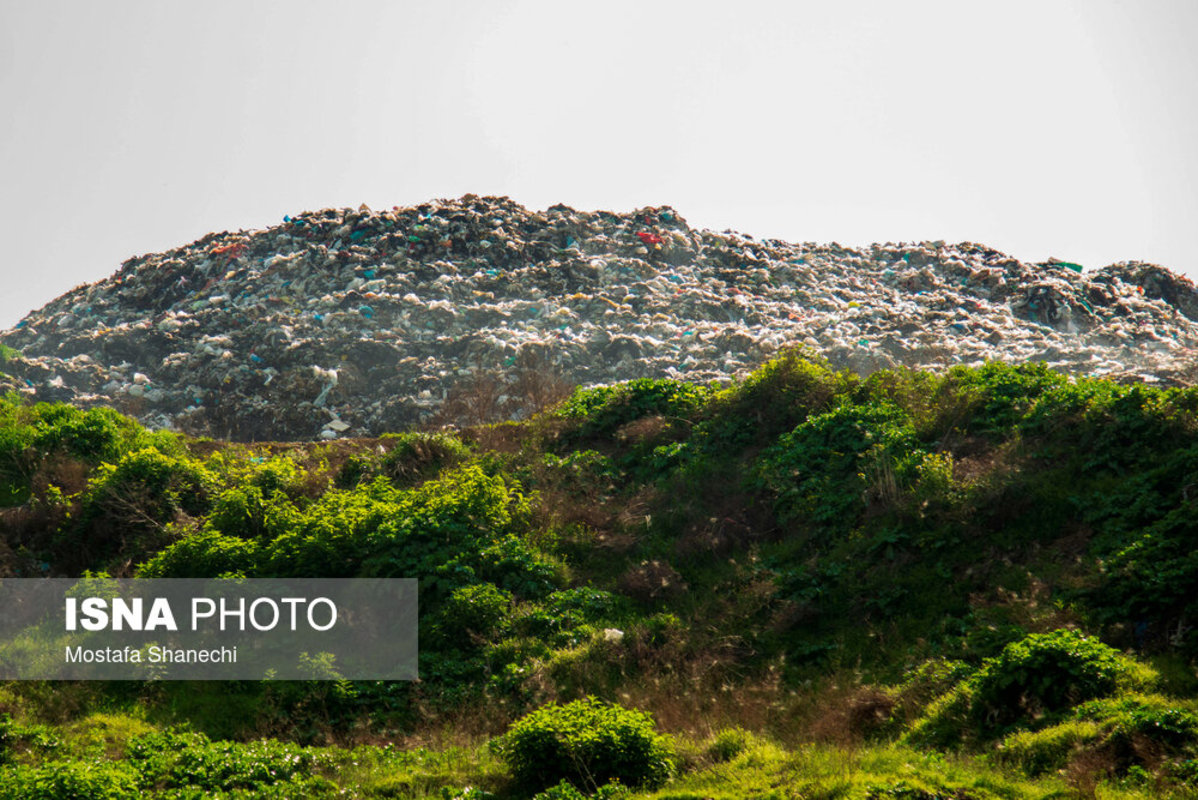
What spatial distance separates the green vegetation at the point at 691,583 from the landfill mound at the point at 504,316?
297 cm

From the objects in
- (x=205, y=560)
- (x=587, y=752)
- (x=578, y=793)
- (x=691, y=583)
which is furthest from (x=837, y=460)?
(x=205, y=560)

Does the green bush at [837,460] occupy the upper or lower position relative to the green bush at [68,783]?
upper

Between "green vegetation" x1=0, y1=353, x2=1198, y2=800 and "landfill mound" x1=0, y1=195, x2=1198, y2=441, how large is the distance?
2.97 meters

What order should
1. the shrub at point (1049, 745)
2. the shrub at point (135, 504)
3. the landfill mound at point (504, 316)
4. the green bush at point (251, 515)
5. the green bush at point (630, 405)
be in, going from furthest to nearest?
1. the landfill mound at point (504, 316)
2. the green bush at point (630, 405)
3. the shrub at point (135, 504)
4. the green bush at point (251, 515)
5. the shrub at point (1049, 745)

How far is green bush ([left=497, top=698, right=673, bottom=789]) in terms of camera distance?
5566 millimetres

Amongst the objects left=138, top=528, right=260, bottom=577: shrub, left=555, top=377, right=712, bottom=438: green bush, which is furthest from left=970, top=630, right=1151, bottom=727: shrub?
left=138, top=528, right=260, bottom=577: shrub

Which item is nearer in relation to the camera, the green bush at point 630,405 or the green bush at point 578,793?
the green bush at point 578,793

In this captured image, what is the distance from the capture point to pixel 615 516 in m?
10.2

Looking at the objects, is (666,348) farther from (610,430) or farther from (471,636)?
(471,636)

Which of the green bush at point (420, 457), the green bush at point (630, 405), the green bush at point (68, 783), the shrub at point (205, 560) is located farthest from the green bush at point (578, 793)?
the green bush at point (630, 405)

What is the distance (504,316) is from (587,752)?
41.1 feet

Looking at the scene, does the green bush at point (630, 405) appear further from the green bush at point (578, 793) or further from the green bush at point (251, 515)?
the green bush at point (578, 793)

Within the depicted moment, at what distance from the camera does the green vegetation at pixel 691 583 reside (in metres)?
5.60

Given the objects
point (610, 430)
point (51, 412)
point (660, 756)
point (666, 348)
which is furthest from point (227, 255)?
point (660, 756)
